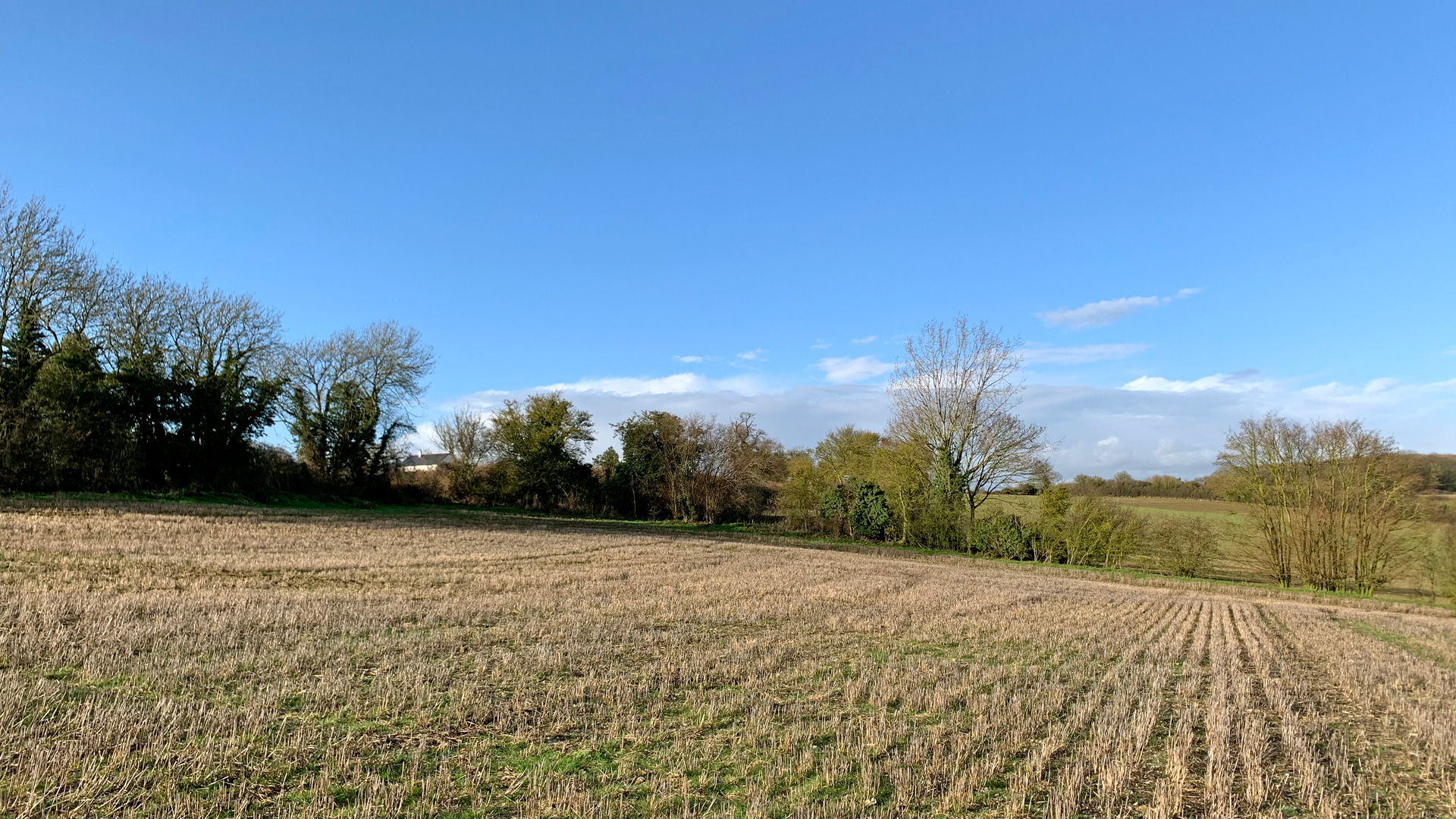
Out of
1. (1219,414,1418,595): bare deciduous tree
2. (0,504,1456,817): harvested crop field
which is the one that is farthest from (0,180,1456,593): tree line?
(0,504,1456,817): harvested crop field

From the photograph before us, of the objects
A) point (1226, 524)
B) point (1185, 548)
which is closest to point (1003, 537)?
point (1185, 548)

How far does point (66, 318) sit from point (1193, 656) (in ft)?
127

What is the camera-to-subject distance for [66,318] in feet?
90.3

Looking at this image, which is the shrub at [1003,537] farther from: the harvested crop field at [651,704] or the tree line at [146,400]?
the tree line at [146,400]

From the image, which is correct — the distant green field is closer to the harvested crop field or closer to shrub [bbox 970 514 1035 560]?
shrub [bbox 970 514 1035 560]

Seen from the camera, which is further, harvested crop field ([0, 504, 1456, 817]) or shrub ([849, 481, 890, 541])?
shrub ([849, 481, 890, 541])

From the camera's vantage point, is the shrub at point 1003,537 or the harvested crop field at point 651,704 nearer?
the harvested crop field at point 651,704

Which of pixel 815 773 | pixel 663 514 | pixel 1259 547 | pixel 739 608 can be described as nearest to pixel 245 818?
pixel 815 773

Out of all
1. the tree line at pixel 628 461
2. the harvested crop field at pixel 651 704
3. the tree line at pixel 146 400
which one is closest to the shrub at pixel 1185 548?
the tree line at pixel 628 461

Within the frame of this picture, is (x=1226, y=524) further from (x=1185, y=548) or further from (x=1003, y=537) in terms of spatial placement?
(x=1003, y=537)

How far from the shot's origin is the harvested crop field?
446 cm

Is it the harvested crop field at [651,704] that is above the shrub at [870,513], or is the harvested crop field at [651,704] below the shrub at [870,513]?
below

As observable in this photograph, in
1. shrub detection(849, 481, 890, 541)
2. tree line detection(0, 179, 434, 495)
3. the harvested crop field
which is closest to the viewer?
the harvested crop field

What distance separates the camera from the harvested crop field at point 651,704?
4461 mm
